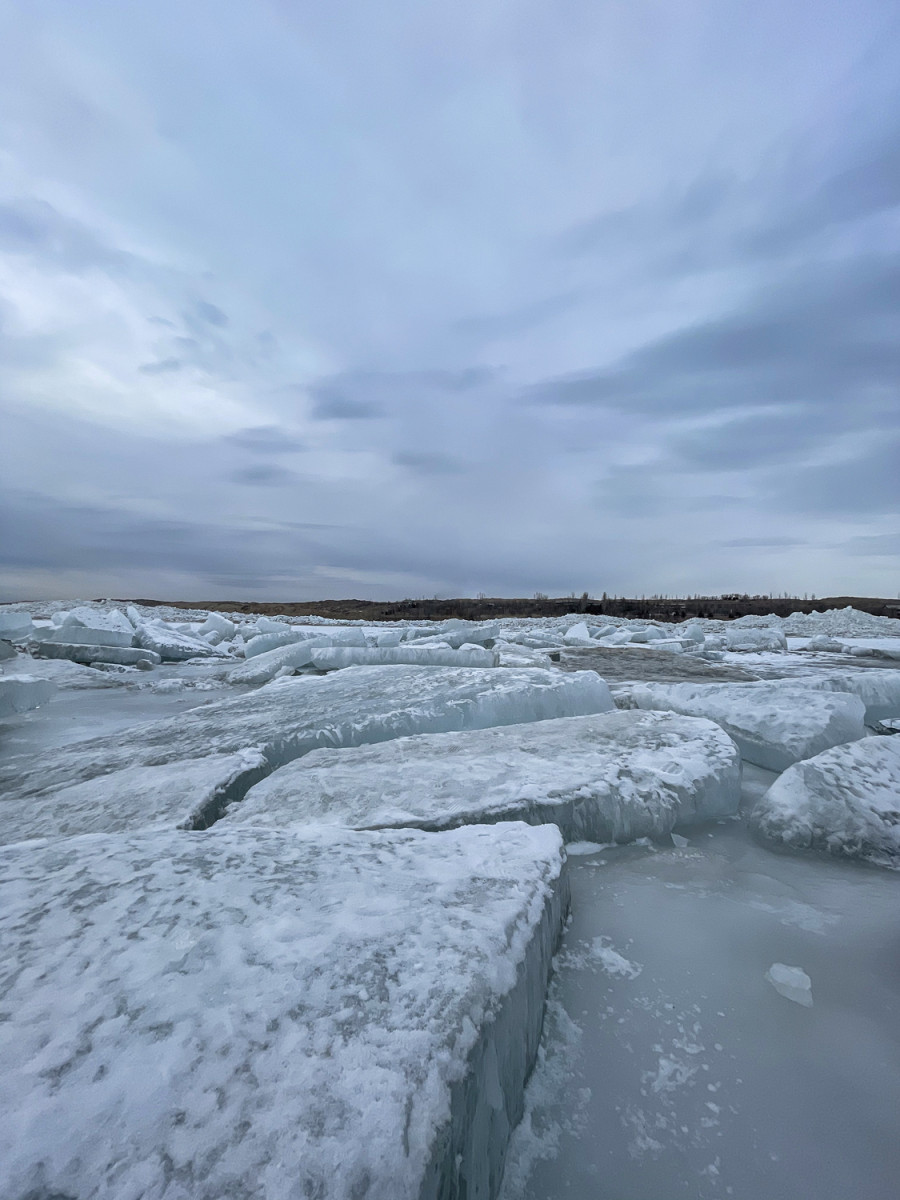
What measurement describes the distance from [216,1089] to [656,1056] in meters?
0.71

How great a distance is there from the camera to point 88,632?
6207mm

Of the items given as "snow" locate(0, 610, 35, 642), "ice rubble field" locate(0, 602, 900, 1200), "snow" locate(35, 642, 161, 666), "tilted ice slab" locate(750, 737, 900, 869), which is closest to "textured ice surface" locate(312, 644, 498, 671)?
"snow" locate(35, 642, 161, 666)

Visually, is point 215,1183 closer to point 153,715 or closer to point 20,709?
point 153,715

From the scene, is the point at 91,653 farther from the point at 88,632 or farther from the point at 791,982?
the point at 791,982

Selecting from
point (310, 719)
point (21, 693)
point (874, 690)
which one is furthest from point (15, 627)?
point (874, 690)

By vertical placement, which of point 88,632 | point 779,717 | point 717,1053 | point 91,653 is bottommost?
point 717,1053

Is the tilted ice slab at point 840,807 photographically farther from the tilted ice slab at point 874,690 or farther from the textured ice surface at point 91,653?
the textured ice surface at point 91,653

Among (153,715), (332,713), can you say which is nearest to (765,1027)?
(332,713)

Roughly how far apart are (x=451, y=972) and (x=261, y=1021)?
0.27m

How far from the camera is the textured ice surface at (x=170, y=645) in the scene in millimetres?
6699

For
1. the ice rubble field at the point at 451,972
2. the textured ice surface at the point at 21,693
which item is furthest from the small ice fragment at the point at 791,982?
the textured ice surface at the point at 21,693

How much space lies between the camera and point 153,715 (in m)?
3.63

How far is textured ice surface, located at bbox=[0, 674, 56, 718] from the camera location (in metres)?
3.49

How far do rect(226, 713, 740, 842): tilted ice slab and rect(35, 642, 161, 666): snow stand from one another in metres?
5.11
